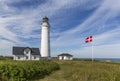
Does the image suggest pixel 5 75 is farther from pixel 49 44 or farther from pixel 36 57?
pixel 36 57

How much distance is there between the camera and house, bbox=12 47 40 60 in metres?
48.8

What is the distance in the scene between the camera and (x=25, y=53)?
4956 cm

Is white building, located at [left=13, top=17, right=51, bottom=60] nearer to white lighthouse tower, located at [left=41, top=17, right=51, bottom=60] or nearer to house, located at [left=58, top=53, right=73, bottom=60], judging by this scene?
white lighthouse tower, located at [left=41, top=17, right=51, bottom=60]

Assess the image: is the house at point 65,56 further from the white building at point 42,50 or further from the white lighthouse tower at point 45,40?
the white lighthouse tower at point 45,40

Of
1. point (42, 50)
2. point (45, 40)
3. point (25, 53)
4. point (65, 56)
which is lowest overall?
point (65, 56)

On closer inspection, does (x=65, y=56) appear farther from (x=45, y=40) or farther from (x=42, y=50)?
(x=45, y=40)

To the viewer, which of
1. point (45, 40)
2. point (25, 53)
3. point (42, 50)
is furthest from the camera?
point (25, 53)

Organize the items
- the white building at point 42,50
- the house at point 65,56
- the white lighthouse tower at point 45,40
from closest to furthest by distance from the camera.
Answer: the white lighthouse tower at point 45,40, the white building at point 42,50, the house at point 65,56

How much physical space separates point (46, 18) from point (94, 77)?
33955mm

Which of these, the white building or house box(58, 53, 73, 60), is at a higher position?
the white building

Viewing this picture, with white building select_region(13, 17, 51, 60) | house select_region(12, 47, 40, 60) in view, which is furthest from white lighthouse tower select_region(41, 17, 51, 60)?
house select_region(12, 47, 40, 60)

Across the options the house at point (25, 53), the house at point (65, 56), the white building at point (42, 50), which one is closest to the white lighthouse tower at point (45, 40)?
the white building at point (42, 50)

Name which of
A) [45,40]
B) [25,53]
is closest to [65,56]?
[25,53]

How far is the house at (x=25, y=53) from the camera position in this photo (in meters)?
48.8
